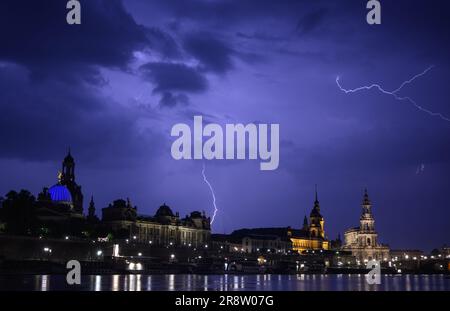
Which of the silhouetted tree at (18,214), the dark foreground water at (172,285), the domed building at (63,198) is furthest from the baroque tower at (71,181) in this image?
the dark foreground water at (172,285)

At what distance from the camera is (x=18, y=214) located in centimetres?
11300

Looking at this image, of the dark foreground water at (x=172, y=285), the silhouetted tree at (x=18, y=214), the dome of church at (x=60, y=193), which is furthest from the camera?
the dome of church at (x=60, y=193)

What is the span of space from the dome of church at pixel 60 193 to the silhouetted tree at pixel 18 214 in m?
37.6

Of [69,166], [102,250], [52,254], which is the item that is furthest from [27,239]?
[69,166]

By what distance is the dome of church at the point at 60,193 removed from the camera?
15538 cm

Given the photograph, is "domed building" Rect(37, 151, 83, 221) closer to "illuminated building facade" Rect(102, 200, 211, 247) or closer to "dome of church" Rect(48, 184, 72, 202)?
"dome of church" Rect(48, 184, 72, 202)

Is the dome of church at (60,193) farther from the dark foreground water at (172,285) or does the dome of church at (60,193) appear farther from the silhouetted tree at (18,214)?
the dark foreground water at (172,285)

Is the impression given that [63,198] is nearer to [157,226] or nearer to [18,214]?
[157,226]

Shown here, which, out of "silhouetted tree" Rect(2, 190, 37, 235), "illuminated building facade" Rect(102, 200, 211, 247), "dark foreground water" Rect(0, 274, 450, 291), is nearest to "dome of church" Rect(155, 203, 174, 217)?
"illuminated building facade" Rect(102, 200, 211, 247)
